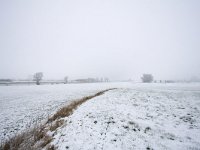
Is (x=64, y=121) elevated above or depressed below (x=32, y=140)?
above

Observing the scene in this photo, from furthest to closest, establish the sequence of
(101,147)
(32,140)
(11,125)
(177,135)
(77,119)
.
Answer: (11,125)
(77,119)
(32,140)
(177,135)
(101,147)

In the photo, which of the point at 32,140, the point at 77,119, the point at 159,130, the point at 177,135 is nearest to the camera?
the point at 177,135

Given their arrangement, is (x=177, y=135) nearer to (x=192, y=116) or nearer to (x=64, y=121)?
(x=192, y=116)

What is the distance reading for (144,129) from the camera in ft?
25.2

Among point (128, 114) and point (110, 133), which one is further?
point (128, 114)

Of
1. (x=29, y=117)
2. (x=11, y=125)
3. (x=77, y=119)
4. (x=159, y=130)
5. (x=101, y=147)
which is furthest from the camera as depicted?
(x=29, y=117)

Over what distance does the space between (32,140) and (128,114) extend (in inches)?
255

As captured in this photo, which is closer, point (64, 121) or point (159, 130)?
point (159, 130)

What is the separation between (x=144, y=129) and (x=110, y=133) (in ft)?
6.58

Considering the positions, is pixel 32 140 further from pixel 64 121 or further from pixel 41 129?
pixel 64 121

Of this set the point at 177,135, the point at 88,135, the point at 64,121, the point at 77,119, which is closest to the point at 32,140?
the point at 64,121

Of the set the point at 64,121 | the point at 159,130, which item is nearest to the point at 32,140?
the point at 64,121

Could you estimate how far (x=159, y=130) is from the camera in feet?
24.8

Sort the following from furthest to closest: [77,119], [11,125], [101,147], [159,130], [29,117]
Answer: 1. [29,117]
2. [11,125]
3. [77,119]
4. [159,130]
5. [101,147]
